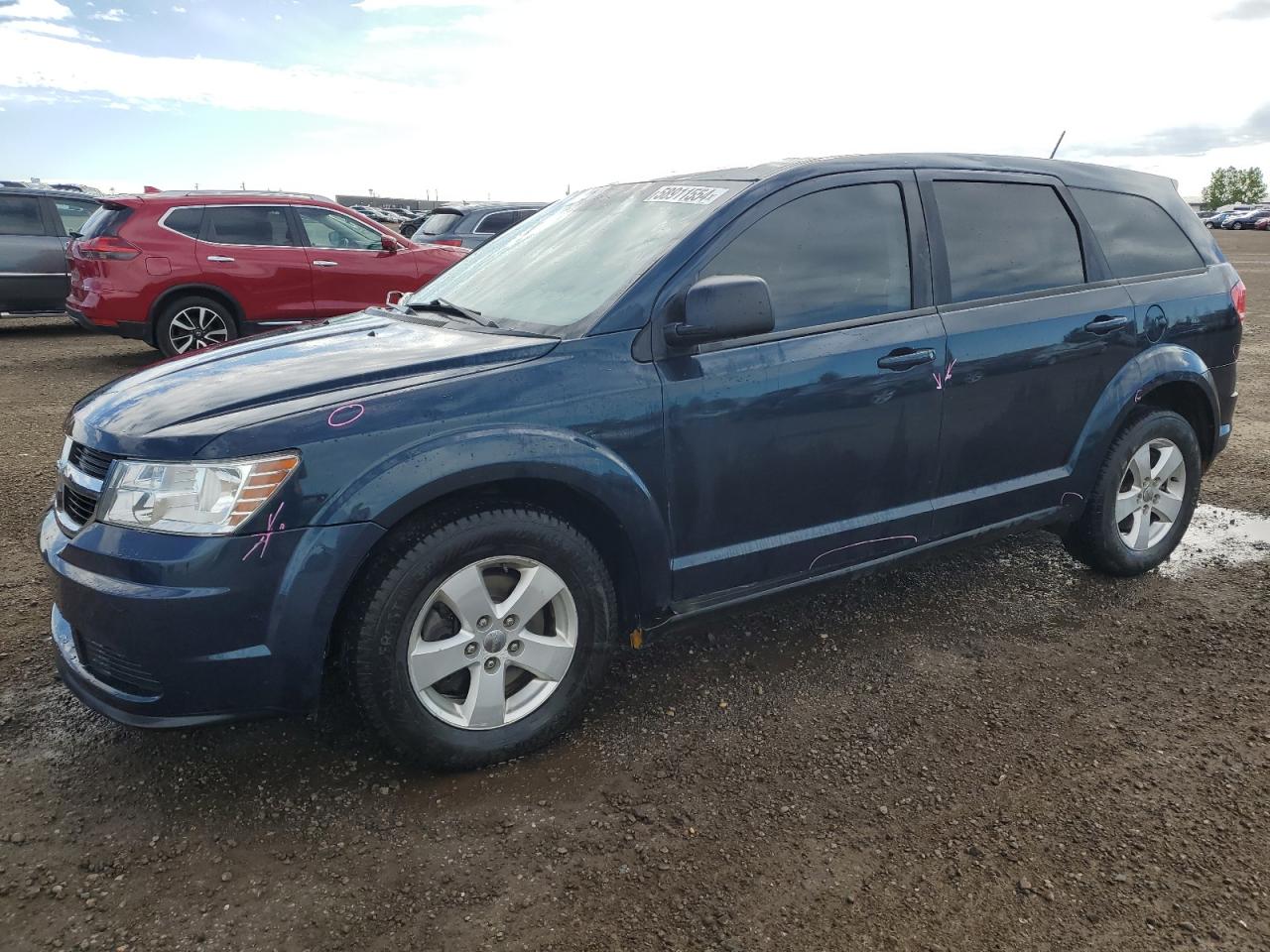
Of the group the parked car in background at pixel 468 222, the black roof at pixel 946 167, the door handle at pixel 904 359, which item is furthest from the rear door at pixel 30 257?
the door handle at pixel 904 359

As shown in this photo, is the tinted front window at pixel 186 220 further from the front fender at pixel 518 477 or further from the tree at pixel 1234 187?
the tree at pixel 1234 187

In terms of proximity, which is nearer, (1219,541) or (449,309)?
(449,309)

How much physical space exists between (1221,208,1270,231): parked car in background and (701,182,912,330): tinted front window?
234 ft

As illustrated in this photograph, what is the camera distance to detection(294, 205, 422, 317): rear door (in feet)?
31.3

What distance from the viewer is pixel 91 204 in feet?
39.0

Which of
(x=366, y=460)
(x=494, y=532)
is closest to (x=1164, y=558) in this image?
→ (x=494, y=532)

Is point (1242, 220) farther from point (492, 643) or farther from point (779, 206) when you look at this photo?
point (492, 643)

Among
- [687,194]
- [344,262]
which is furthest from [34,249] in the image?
[687,194]

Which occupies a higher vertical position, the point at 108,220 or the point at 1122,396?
the point at 108,220

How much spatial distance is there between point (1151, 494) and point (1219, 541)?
0.82m

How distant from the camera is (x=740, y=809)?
8.60ft

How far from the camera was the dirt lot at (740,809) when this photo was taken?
2.22 metres

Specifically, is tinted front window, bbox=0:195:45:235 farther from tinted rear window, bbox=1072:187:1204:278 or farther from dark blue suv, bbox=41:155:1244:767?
tinted rear window, bbox=1072:187:1204:278

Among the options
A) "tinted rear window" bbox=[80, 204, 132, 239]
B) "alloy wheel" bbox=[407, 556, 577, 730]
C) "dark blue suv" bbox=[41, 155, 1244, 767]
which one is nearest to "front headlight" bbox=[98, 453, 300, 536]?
"dark blue suv" bbox=[41, 155, 1244, 767]
